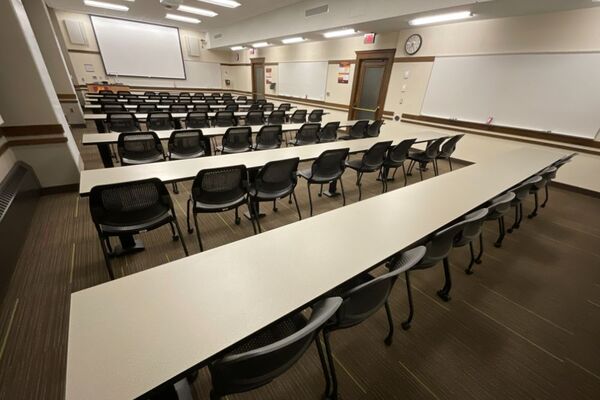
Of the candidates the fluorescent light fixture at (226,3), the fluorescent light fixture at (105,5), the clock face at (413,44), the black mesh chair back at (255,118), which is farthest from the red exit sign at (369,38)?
the fluorescent light fixture at (105,5)

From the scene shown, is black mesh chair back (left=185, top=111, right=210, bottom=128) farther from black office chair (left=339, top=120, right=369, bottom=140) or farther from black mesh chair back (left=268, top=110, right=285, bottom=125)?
black office chair (left=339, top=120, right=369, bottom=140)

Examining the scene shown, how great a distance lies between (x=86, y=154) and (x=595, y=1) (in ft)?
27.2

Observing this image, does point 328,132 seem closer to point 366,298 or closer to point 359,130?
point 359,130

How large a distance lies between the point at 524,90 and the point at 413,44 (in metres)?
2.40

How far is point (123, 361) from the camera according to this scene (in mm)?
683

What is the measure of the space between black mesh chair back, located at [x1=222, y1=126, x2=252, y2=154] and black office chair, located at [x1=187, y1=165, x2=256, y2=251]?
5.08 feet

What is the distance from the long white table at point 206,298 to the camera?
0.67m

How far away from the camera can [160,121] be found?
4367mm

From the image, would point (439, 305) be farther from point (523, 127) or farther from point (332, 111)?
point (332, 111)

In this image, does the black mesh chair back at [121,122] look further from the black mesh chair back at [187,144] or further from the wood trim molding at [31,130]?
the black mesh chair back at [187,144]

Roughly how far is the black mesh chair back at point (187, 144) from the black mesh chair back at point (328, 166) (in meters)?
1.67

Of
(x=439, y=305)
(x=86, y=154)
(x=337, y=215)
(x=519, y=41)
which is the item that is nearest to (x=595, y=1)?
(x=519, y=41)

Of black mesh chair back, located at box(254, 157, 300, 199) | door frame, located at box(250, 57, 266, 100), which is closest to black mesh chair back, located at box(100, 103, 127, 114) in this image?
black mesh chair back, located at box(254, 157, 300, 199)

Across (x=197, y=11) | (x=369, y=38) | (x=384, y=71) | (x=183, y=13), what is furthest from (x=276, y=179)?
(x=183, y=13)
